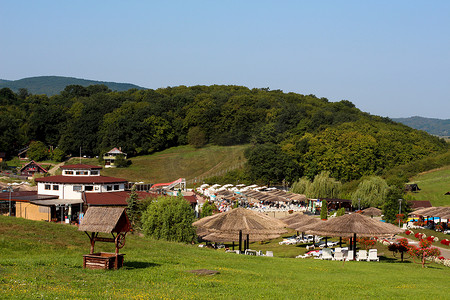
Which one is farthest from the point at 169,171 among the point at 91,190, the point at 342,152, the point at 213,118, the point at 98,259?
the point at 98,259

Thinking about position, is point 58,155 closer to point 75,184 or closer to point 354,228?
point 75,184

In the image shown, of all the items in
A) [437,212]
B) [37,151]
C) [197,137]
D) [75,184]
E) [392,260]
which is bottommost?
[392,260]

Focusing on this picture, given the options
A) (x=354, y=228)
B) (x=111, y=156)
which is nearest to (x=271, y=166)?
(x=111, y=156)

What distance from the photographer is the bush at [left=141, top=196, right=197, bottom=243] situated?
36.0 m

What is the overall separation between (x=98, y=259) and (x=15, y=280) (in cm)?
345

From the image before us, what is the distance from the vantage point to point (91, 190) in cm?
5581

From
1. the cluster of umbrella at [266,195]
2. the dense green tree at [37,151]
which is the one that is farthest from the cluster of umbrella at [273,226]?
the dense green tree at [37,151]

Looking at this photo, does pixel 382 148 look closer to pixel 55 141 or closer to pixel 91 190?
pixel 91 190

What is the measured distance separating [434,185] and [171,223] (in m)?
49.8

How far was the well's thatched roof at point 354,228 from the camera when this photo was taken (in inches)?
1035

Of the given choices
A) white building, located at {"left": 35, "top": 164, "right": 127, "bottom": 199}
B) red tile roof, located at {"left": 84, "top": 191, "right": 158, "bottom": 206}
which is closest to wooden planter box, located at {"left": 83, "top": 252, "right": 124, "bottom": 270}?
red tile roof, located at {"left": 84, "top": 191, "right": 158, "bottom": 206}

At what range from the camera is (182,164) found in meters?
111

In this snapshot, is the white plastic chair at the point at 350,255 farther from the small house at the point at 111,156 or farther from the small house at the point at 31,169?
the small house at the point at 111,156

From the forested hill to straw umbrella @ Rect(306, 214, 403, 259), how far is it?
63276 millimetres
